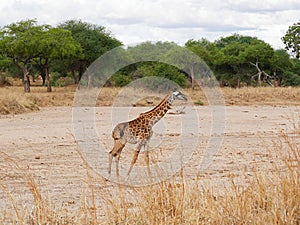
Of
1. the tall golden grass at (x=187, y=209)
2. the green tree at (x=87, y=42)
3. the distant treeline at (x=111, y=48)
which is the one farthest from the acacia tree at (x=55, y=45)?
the tall golden grass at (x=187, y=209)

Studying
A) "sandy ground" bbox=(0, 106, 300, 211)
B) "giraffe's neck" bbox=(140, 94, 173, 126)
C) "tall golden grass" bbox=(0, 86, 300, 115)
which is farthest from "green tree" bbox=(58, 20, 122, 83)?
"giraffe's neck" bbox=(140, 94, 173, 126)

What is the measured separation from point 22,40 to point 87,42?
6.34 m

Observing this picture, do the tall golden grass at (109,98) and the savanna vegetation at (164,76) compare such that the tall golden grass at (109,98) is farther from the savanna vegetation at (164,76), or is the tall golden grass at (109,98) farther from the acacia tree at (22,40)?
the acacia tree at (22,40)

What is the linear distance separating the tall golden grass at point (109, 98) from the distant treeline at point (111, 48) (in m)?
1.47

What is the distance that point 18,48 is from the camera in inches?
1101

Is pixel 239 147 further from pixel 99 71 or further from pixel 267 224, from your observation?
pixel 99 71

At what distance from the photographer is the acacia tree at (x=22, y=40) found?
91.0 feet

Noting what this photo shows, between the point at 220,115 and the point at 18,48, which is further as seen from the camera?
the point at 18,48

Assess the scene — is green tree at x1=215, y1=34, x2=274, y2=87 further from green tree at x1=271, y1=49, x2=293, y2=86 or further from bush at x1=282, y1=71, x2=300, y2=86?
bush at x1=282, y1=71, x2=300, y2=86

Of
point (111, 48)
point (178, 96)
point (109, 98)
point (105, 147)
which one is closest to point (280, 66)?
point (111, 48)

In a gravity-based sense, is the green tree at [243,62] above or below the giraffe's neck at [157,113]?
above

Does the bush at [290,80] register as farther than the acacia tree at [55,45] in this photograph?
Yes

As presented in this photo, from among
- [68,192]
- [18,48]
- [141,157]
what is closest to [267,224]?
[68,192]

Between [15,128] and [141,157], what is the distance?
21.0 ft
